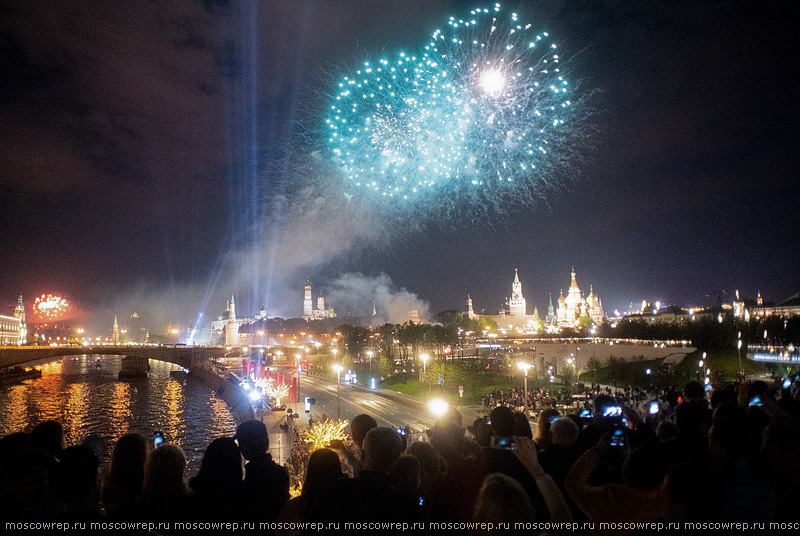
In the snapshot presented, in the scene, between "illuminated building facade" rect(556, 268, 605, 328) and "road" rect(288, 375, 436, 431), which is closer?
"road" rect(288, 375, 436, 431)

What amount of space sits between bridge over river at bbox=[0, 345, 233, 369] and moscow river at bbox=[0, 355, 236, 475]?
402cm

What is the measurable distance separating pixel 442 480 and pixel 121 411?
5173 cm

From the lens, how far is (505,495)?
268 cm

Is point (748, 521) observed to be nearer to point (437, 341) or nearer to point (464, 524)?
point (464, 524)

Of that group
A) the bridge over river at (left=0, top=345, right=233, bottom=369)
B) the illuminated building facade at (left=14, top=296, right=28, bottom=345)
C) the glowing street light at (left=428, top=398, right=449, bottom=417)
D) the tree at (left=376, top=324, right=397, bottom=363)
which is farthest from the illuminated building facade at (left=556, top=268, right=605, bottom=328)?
the illuminated building facade at (left=14, top=296, right=28, bottom=345)

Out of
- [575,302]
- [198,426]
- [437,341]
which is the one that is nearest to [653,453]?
[198,426]

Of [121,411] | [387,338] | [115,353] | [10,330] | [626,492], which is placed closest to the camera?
[626,492]

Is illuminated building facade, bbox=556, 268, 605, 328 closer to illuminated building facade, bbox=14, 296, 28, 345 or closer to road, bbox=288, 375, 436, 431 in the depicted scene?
road, bbox=288, 375, 436, 431

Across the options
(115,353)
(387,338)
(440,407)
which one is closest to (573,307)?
(387,338)

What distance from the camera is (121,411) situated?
46.8m

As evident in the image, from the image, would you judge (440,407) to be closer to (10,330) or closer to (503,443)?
(503,443)

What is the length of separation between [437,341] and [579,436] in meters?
70.3

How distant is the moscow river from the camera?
35.8 meters

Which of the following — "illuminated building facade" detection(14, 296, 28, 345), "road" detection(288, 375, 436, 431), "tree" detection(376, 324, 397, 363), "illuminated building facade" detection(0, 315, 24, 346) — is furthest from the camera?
"illuminated building facade" detection(14, 296, 28, 345)
